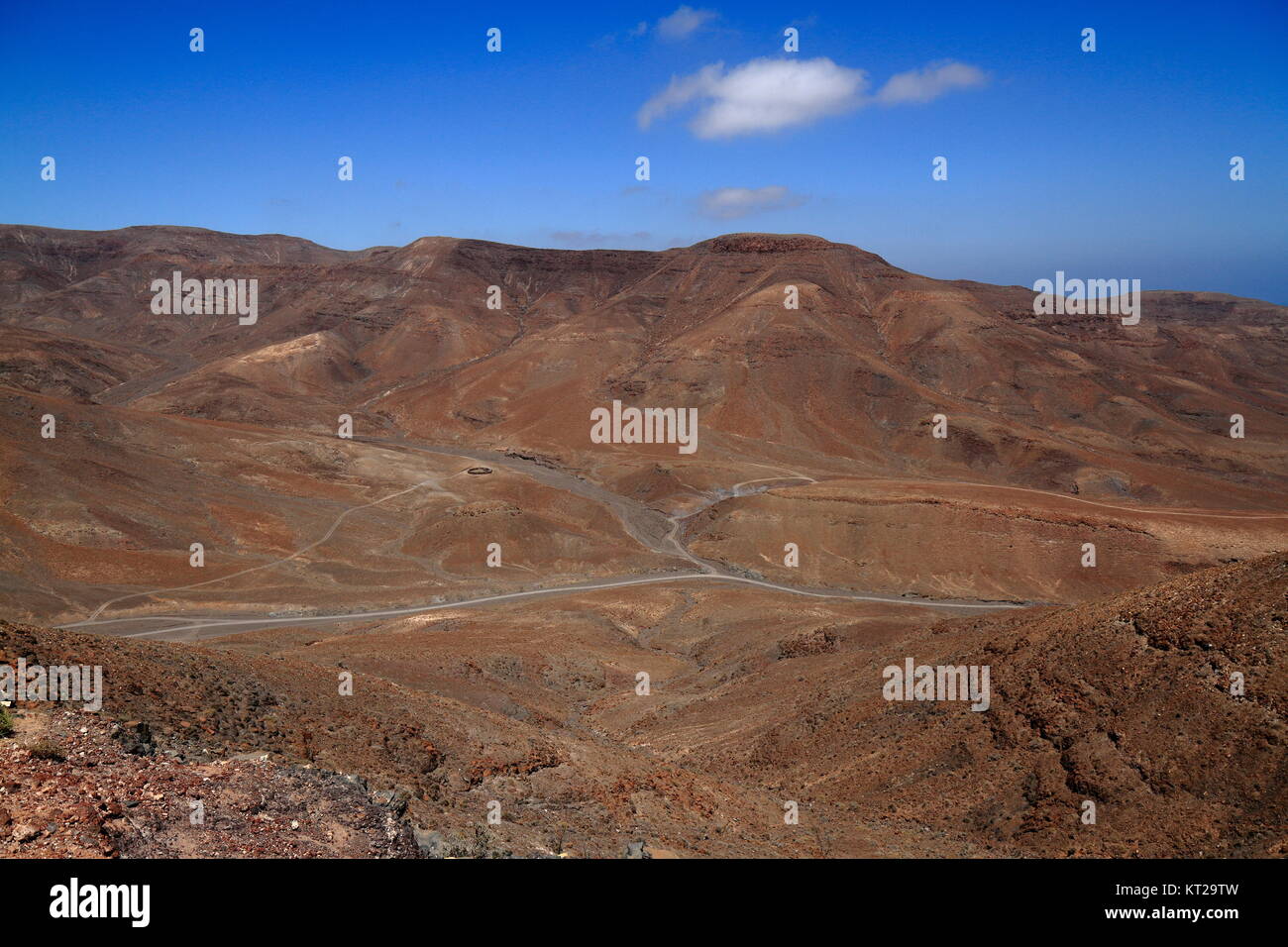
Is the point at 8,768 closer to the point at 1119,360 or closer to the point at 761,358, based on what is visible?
the point at 761,358

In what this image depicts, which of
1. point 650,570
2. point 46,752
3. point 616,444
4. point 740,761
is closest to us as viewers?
point 46,752

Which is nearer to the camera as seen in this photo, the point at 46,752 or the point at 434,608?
the point at 46,752

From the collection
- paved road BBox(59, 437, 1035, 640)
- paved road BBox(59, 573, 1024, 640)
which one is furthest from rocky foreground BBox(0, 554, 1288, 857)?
paved road BBox(59, 437, 1035, 640)

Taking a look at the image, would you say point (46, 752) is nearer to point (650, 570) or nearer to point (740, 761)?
point (740, 761)

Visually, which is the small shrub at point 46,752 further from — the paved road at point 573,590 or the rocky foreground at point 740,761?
the paved road at point 573,590

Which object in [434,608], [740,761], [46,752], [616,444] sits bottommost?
[740,761]

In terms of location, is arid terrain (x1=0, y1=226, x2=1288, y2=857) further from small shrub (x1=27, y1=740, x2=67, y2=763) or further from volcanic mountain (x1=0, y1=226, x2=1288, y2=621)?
volcanic mountain (x1=0, y1=226, x2=1288, y2=621)

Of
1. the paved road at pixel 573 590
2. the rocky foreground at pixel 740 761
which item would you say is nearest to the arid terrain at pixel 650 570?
the rocky foreground at pixel 740 761

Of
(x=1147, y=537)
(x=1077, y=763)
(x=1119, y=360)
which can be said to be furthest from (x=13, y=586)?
(x=1119, y=360)

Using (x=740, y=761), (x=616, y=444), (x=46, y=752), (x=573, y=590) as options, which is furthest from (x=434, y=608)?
(x=616, y=444)
